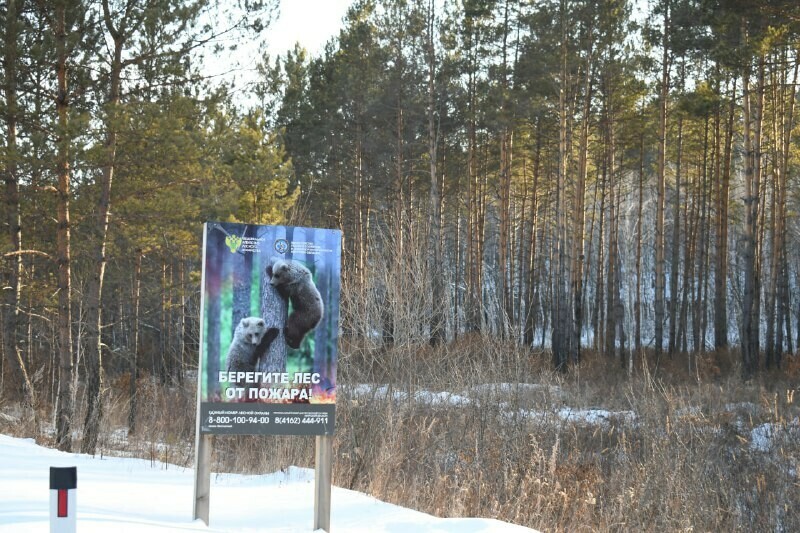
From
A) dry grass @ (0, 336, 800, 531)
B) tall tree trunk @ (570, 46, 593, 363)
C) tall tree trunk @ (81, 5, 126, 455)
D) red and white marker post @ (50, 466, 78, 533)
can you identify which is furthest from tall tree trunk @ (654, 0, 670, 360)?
red and white marker post @ (50, 466, 78, 533)

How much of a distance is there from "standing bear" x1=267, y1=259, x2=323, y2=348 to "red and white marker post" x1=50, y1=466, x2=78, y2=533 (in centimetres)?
233

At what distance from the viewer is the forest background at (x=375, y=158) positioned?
13.6m

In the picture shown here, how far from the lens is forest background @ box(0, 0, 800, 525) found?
1359 centimetres

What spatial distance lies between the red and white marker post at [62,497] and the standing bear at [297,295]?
2.33 m

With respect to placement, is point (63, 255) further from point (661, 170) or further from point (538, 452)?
point (661, 170)

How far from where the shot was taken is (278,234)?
5797 mm

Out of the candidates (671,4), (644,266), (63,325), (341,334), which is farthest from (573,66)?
(644,266)

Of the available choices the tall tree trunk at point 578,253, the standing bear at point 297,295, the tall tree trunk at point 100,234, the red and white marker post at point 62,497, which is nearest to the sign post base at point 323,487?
the standing bear at point 297,295

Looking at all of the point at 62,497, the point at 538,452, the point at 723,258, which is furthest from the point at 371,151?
the point at 62,497

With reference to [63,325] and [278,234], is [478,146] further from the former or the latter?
[278,234]

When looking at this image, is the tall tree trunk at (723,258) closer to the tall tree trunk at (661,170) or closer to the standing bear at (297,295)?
the tall tree trunk at (661,170)

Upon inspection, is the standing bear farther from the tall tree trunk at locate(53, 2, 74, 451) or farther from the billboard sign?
the tall tree trunk at locate(53, 2, 74, 451)

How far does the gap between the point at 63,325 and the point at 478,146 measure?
22.3m

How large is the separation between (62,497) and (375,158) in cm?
2727
